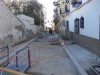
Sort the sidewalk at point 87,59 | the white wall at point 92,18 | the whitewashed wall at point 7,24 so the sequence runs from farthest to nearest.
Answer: the whitewashed wall at point 7,24 → the white wall at point 92,18 → the sidewalk at point 87,59

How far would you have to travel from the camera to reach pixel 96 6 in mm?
14695

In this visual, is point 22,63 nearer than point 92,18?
Yes

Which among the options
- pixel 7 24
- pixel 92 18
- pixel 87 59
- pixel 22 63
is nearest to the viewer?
pixel 22 63

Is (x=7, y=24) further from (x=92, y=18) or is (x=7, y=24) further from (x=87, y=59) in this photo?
(x=87, y=59)

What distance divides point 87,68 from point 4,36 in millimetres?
10532

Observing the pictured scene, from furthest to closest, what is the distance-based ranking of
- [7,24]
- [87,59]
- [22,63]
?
[7,24] < [87,59] < [22,63]

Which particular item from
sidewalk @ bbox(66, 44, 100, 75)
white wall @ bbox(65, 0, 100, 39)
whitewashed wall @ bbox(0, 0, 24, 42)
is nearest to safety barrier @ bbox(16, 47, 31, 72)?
sidewalk @ bbox(66, 44, 100, 75)

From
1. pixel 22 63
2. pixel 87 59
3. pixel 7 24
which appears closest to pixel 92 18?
pixel 87 59

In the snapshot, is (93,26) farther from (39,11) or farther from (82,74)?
(39,11)

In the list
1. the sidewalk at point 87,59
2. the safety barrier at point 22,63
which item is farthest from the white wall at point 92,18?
the safety barrier at point 22,63

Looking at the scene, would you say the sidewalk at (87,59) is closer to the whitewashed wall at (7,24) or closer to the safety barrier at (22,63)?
the safety barrier at (22,63)

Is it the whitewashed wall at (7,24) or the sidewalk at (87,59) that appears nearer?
the sidewalk at (87,59)

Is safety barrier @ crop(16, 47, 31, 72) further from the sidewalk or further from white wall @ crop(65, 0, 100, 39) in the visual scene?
white wall @ crop(65, 0, 100, 39)

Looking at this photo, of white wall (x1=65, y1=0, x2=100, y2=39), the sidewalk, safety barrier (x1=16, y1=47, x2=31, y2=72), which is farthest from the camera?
white wall (x1=65, y1=0, x2=100, y2=39)
